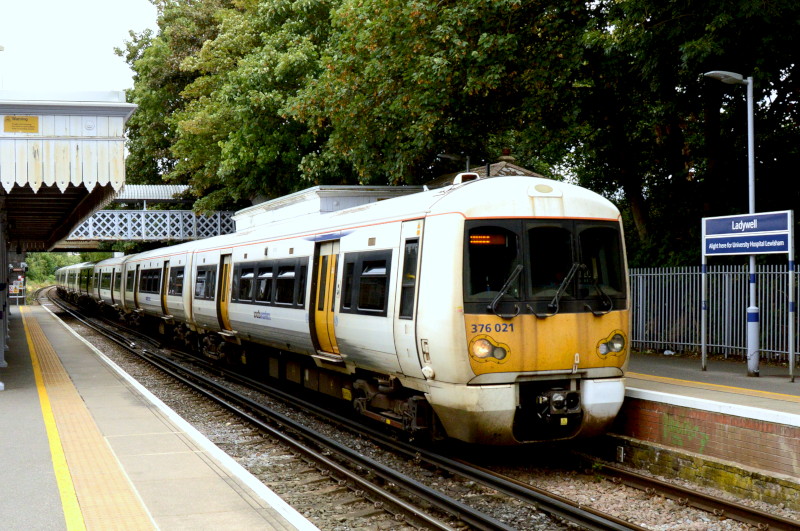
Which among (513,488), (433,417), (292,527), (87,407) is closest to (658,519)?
(513,488)

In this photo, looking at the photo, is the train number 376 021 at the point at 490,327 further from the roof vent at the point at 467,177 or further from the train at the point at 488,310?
the roof vent at the point at 467,177

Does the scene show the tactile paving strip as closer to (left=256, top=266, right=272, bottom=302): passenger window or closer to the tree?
(left=256, top=266, right=272, bottom=302): passenger window

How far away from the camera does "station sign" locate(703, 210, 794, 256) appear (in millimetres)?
11852

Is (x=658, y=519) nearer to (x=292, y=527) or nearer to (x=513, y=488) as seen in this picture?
(x=513, y=488)

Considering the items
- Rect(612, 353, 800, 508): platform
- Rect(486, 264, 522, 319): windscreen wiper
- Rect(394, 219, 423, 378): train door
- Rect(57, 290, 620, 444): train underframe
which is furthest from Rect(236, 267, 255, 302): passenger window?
Rect(486, 264, 522, 319): windscreen wiper

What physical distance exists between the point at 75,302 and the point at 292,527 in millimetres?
54431

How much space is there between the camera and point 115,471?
24.5 ft

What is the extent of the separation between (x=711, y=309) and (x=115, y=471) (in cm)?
1192

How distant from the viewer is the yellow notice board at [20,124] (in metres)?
12.8

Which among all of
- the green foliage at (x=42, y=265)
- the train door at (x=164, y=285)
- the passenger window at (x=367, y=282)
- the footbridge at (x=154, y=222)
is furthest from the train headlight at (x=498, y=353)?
the green foliage at (x=42, y=265)

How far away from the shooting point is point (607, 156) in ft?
71.5

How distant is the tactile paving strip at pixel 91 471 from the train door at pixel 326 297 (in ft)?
10.3

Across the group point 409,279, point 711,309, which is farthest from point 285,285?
point 711,309

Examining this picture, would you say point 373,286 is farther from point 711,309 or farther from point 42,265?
point 42,265
